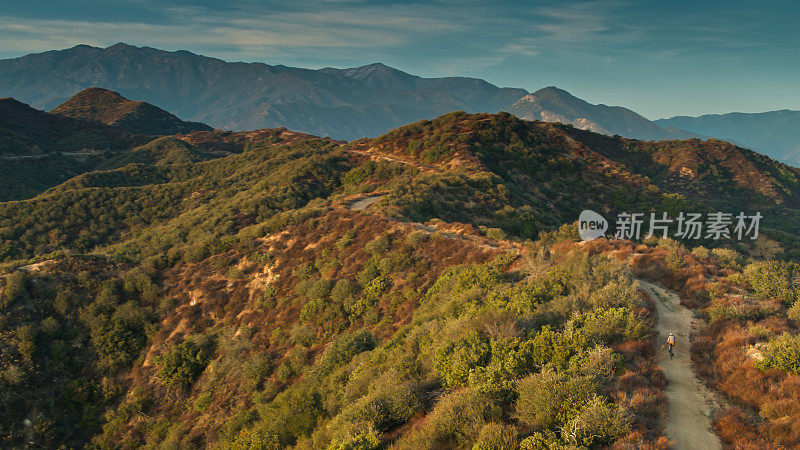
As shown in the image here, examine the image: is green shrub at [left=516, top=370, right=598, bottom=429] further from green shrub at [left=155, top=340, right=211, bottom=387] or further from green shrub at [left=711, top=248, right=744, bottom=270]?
green shrub at [left=155, top=340, right=211, bottom=387]

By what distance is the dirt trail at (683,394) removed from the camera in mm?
7391

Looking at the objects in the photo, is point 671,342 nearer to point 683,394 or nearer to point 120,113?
point 683,394

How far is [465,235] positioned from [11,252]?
5760cm

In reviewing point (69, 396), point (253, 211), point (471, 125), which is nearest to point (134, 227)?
point (253, 211)

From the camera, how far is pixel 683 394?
28.8ft

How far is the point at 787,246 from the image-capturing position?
148ft

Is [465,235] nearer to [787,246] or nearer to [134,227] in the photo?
[787,246]

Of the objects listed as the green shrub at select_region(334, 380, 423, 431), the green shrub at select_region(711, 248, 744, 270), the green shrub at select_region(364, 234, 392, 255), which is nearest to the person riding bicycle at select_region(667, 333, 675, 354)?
the green shrub at select_region(334, 380, 423, 431)

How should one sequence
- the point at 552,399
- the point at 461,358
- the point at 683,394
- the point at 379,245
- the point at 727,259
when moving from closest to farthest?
1. the point at 552,399
2. the point at 683,394
3. the point at 461,358
4. the point at 727,259
5. the point at 379,245

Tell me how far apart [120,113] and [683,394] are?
217015 millimetres

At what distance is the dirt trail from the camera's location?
7.39m

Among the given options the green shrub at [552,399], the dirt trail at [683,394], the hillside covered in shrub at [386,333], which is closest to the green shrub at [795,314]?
the hillside covered in shrub at [386,333]

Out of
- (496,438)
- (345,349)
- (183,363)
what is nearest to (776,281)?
(496,438)

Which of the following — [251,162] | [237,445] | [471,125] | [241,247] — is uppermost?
[471,125]
